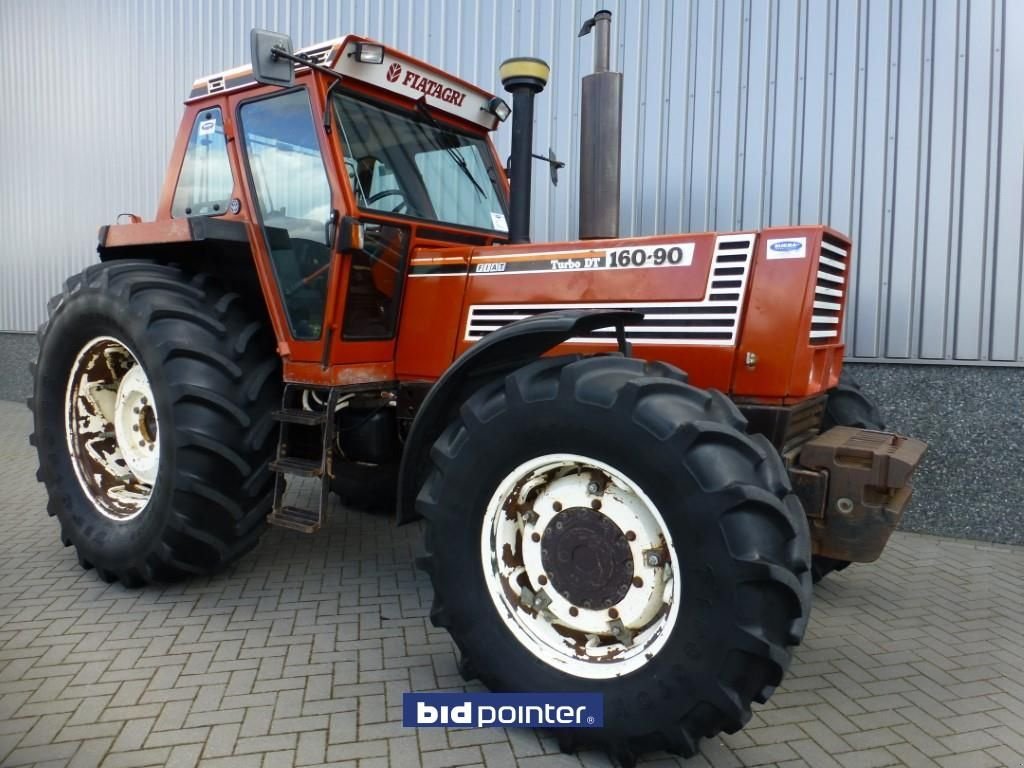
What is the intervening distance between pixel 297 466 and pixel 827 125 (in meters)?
4.23

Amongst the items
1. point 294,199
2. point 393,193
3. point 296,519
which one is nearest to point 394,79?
point 393,193

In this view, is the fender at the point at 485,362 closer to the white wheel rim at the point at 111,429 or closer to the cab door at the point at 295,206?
the cab door at the point at 295,206

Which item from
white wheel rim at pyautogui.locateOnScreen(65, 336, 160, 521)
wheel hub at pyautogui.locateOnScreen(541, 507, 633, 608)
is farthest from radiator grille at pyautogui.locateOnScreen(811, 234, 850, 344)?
white wheel rim at pyautogui.locateOnScreen(65, 336, 160, 521)

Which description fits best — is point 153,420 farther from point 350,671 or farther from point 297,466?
point 350,671

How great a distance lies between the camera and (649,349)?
117 inches

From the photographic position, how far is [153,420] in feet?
13.2

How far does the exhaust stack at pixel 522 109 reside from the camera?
334 cm

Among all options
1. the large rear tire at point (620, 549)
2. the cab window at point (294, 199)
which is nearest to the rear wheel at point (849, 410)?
the large rear tire at point (620, 549)

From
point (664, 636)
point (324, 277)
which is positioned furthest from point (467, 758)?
point (324, 277)

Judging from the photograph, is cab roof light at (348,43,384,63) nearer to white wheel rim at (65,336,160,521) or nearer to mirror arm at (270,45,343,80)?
mirror arm at (270,45,343,80)

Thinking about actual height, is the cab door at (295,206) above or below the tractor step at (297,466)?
above

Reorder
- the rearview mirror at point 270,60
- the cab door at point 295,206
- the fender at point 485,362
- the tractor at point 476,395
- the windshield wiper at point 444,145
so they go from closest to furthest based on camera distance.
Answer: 1. the tractor at point 476,395
2. the fender at point 485,362
3. the rearview mirror at point 270,60
4. the cab door at point 295,206
5. the windshield wiper at point 444,145

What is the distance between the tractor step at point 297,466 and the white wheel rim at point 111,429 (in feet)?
2.94

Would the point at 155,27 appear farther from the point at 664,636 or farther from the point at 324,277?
the point at 664,636
